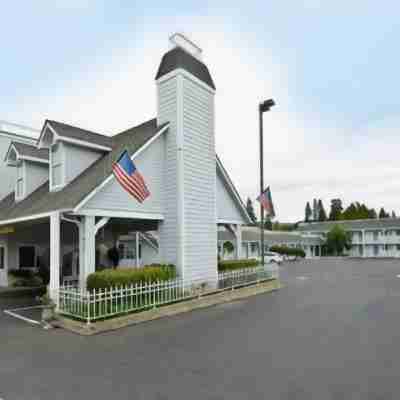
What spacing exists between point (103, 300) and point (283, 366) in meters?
4.99

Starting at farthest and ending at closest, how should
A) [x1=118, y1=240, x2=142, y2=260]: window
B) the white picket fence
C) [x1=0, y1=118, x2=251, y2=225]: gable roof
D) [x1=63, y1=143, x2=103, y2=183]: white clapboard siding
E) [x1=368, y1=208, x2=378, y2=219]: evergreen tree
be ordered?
[x1=368, y1=208, x2=378, y2=219]: evergreen tree < [x1=118, y1=240, x2=142, y2=260]: window < [x1=63, y1=143, x2=103, y2=183]: white clapboard siding < [x1=0, y1=118, x2=251, y2=225]: gable roof < the white picket fence

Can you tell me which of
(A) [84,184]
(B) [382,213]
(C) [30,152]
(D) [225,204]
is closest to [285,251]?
(D) [225,204]

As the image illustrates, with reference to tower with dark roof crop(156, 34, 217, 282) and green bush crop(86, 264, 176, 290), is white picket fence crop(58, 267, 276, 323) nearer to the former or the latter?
green bush crop(86, 264, 176, 290)

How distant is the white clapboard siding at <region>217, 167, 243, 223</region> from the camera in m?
15.2

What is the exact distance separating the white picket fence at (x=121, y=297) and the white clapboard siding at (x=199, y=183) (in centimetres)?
85

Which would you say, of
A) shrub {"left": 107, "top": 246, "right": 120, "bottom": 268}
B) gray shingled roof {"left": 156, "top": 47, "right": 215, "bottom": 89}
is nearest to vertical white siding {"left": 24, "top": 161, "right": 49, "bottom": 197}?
shrub {"left": 107, "top": 246, "right": 120, "bottom": 268}

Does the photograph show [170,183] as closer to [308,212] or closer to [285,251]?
[285,251]

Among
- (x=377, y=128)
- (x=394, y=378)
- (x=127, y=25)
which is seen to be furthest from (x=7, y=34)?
(x=377, y=128)

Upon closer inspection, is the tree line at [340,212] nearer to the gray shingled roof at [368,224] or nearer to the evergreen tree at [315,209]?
the evergreen tree at [315,209]

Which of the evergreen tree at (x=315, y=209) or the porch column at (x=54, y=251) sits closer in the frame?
the porch column at (x=54, y=251)

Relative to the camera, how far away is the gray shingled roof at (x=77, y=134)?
11.8 meters

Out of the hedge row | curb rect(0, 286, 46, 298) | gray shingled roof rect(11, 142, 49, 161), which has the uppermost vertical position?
gray shingled roof rect(11, 142, 49, 161)

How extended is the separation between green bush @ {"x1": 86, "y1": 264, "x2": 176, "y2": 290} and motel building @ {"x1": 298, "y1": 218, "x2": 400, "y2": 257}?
5301 cm

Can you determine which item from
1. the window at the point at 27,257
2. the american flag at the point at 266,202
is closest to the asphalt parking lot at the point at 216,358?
the american flag at the point at 266,202
